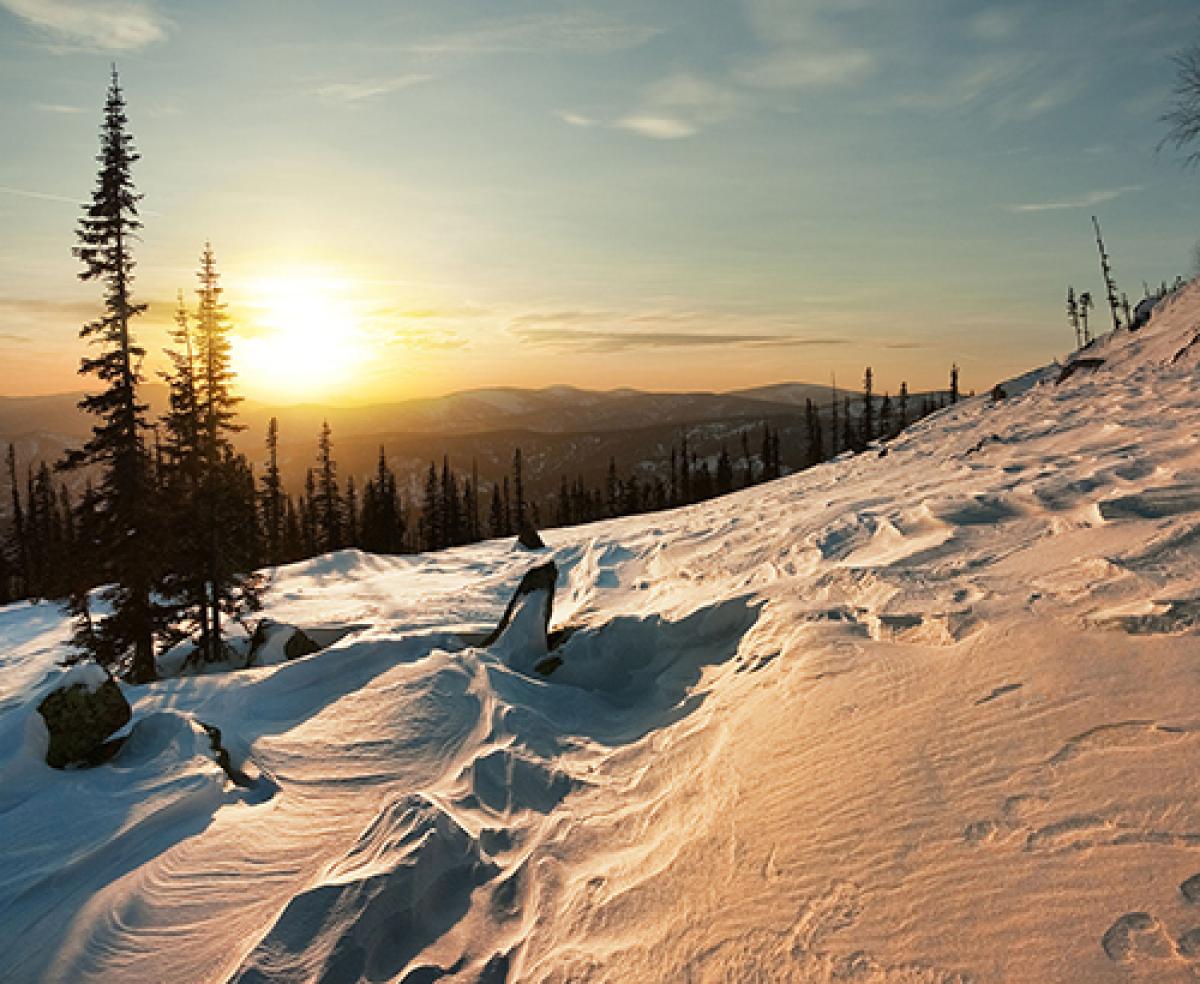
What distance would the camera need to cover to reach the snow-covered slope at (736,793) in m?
2.75

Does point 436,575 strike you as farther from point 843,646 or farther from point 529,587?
point 843,646

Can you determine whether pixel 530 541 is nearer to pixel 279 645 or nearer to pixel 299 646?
pixel 279 645

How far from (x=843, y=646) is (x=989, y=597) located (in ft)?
3.72

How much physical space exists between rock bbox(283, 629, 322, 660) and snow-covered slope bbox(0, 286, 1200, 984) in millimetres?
3986

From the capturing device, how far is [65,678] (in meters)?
6.73

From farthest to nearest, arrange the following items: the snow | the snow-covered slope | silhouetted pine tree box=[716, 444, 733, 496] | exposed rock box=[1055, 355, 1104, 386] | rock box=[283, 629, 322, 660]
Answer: silhouetted pine tree box=[716, 444, 733, 496], exposed rock box=[1055, 355, 1104, 386], rock box=[283, 629, 322, 660], the snow, the snow-covered slope

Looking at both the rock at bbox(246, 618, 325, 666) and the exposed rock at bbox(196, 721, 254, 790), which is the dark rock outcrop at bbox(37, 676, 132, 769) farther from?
the rock at bbox(246, 618, 325, 666)

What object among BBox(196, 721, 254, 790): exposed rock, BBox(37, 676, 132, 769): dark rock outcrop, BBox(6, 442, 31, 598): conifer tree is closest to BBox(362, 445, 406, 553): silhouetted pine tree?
BBox(6, 442, 31, 598): conifer tree

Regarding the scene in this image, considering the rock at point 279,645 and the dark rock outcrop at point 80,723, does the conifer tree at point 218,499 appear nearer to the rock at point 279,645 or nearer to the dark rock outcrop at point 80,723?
the rock at point 279,645

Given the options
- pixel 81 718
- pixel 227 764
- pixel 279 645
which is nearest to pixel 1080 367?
pixel 279 645

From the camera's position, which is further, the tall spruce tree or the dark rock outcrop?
the tall spruce tree

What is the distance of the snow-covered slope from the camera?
108 inches

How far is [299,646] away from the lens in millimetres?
12898

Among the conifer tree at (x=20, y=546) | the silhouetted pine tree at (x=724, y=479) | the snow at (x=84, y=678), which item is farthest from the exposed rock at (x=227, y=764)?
the conifer tree at (x=20, y=546)
